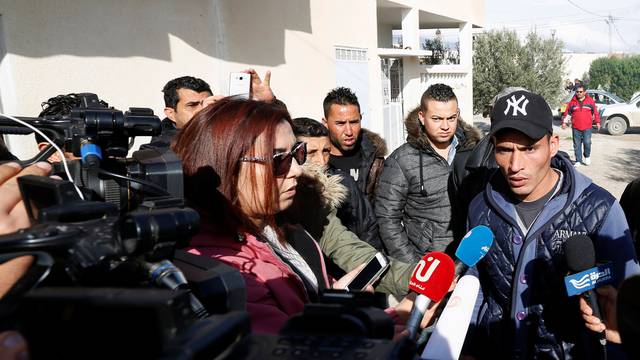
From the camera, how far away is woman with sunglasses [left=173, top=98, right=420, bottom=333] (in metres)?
1.57

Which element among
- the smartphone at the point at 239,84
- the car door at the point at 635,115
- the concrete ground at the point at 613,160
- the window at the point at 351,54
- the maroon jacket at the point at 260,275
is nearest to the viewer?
the maroon jacket at the point at 260,275

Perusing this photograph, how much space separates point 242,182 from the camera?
1688mm

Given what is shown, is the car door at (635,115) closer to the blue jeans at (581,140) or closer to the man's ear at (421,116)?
the blue jeans at (581,140)

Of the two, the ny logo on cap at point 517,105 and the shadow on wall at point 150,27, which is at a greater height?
the shadow on wall at point 150,27

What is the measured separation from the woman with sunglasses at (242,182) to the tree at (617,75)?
1875 inches

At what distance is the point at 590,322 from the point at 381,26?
13.9 meters

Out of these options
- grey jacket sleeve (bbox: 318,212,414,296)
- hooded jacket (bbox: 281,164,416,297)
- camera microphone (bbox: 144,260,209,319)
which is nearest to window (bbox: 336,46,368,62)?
hooded jacket (bbox: 281,164,416,297)

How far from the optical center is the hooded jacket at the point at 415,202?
3.53 metres

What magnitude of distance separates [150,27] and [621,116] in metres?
19.6

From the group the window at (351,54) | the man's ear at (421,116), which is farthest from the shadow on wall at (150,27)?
the man's ear at (421,116)

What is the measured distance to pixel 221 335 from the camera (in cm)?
75

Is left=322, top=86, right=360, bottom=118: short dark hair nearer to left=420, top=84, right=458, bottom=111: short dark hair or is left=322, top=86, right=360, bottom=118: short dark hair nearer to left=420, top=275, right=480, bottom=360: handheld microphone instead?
left=420, top=84, right=458, bottom=111: short dark hair

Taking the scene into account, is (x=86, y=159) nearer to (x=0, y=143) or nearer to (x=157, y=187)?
(x=157, y=187)

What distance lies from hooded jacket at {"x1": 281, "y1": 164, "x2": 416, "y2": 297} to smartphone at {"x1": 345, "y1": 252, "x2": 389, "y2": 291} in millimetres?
295
